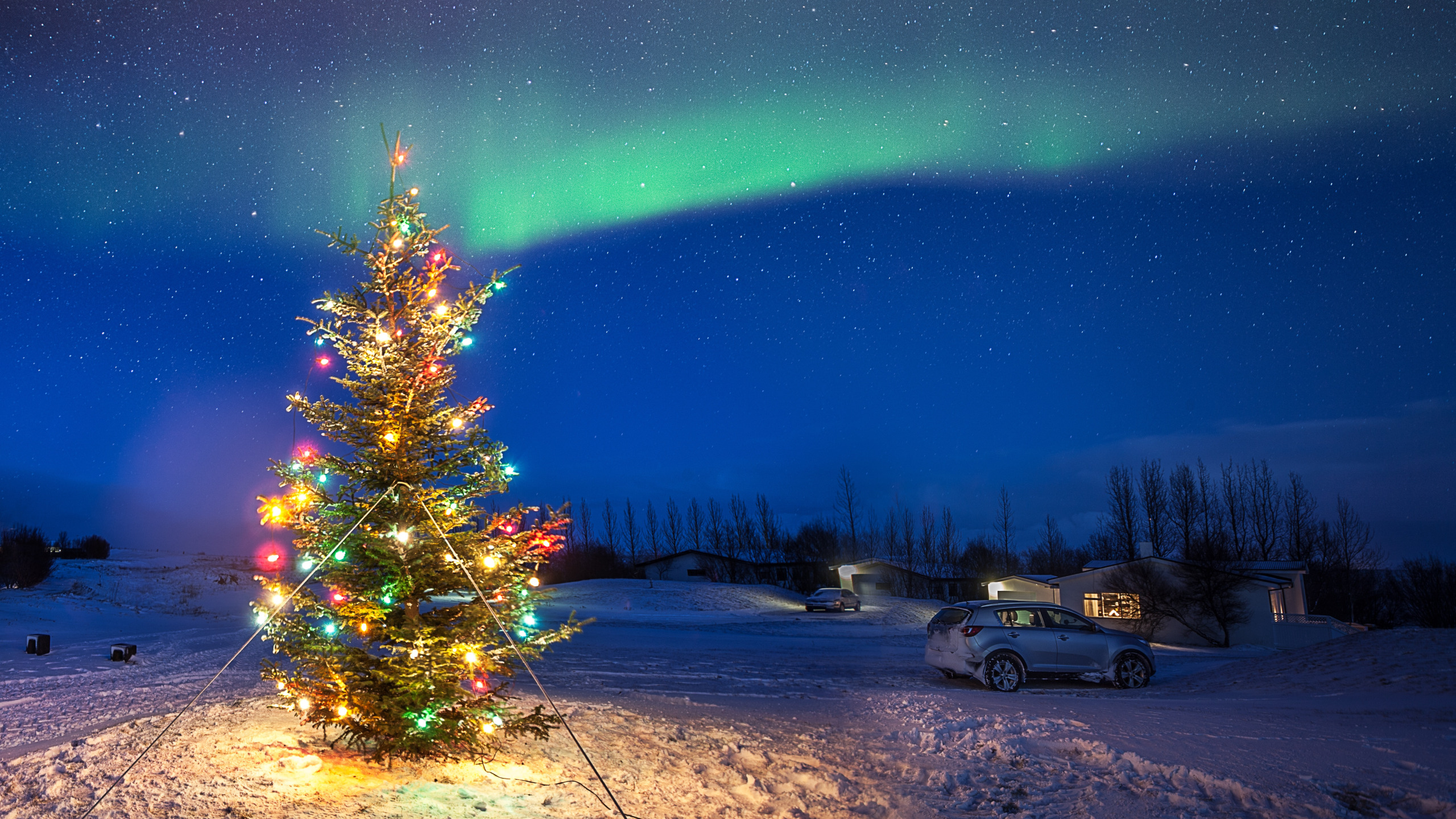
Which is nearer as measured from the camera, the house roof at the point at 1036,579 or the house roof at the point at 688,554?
the house roof at the point at 1036,579

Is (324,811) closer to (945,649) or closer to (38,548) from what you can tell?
(945,649)

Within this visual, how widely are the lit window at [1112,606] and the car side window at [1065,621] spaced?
2291 cm

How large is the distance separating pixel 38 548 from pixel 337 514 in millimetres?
53522

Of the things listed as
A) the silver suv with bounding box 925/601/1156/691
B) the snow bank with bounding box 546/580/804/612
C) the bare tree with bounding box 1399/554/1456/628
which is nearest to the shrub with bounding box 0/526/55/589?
the snow bank with bounding box 546/580/804/612

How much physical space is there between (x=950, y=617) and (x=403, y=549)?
11.4 meters

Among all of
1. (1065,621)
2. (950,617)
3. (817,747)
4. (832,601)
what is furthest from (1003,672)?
(832,601)

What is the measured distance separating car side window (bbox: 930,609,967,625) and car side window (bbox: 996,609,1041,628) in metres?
0.67

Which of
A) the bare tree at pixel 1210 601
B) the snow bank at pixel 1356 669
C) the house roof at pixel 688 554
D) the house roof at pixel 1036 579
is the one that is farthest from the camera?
the house roof at pixel 688 554

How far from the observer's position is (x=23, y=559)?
42.3 m

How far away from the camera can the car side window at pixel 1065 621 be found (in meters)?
14.6

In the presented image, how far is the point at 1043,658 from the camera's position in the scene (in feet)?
47.0

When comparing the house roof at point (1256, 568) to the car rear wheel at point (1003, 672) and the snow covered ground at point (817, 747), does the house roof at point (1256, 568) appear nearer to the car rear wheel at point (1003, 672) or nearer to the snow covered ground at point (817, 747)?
the snow covered ground at point (817, 747)

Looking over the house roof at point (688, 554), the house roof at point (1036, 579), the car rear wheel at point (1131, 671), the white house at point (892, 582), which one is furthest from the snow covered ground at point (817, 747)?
the house roof at point (688, 554)

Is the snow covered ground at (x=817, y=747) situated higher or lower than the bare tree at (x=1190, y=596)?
higher
